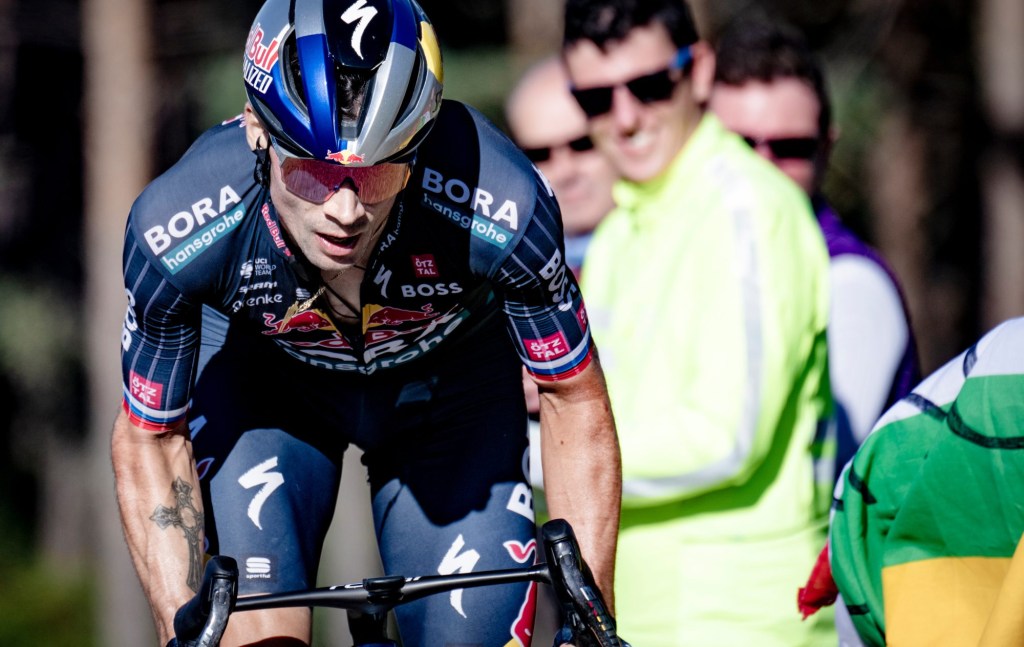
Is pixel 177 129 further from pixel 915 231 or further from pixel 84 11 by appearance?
pixel 915 231

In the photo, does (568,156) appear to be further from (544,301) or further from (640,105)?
(544,301)

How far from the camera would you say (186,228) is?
11.6 ft

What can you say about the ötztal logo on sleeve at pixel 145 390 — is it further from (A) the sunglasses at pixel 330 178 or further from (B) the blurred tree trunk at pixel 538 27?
(B) the blurred tree trunk at pixel 538 27

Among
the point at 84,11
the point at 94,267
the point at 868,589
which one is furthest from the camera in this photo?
the point at 84,11

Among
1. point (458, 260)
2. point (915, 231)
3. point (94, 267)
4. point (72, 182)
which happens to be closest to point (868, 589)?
point (458, 260)

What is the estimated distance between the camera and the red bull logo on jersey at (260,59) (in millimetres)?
3346

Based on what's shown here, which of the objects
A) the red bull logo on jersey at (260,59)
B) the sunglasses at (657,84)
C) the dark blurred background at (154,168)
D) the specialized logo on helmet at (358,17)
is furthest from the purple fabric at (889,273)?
the dark blurred background at (154,168)

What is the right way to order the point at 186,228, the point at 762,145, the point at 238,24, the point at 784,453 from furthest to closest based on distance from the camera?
the point at 238,24, the point at 762,145, the point at 784,453, the point at 186,228

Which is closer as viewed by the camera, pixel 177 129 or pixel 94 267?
pixel 94 267

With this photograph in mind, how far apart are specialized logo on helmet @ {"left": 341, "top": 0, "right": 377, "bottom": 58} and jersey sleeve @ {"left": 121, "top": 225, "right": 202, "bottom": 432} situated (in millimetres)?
763

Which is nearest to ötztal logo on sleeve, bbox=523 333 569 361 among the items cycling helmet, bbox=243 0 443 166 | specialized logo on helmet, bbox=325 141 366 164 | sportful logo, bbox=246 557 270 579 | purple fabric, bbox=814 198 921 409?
cycling helmet, bbox=243 0 443 166

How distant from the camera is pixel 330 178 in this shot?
335cm

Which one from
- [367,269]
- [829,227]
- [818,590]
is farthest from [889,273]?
[367,269]

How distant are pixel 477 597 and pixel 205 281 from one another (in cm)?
117
